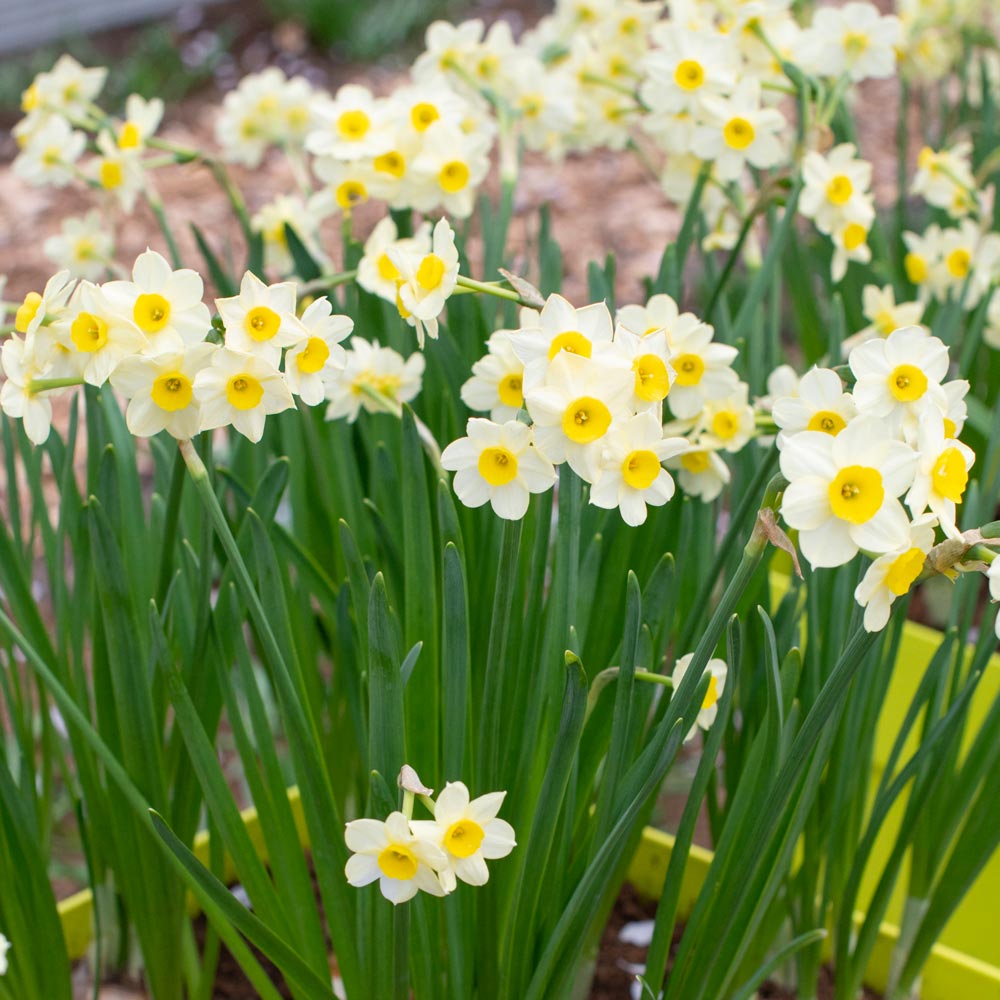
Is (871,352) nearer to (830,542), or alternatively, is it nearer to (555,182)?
(830,542)

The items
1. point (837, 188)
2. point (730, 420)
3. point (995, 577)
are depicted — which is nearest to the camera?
point (995, 577)

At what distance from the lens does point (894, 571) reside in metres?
0.76

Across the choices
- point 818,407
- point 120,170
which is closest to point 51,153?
point 120,170

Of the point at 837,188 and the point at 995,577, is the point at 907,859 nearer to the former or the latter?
the point at 837,188

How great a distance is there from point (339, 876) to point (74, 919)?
50 cm

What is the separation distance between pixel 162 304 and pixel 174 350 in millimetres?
45

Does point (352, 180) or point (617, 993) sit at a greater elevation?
point (352, 180)

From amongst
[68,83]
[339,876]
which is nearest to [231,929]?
[339,876]

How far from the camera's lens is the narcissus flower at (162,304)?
3.00 feet

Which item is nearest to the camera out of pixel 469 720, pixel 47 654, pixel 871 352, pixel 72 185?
pixel 871 352

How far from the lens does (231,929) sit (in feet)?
3.61

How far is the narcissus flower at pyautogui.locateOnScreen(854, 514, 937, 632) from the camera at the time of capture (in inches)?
29.7

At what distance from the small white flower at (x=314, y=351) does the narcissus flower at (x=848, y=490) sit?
368 mm

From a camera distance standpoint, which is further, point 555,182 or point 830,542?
point 555,182
